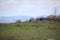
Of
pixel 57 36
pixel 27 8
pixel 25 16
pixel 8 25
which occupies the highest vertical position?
pixel 27 8

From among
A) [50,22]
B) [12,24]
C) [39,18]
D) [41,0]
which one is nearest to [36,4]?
[41,0]

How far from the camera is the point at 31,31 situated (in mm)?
1711

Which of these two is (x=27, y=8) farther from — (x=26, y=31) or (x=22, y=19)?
(x=26, y=31)

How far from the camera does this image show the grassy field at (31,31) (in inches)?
66.1

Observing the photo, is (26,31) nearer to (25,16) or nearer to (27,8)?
(25,16)

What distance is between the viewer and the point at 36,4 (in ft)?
5.80

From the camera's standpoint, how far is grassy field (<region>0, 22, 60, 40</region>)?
1680 mm

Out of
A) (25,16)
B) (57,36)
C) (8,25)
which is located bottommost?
(57,36)

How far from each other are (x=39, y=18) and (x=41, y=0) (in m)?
0.27

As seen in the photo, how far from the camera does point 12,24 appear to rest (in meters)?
1.70

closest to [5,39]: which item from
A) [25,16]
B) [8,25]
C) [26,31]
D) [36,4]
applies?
[8,25]

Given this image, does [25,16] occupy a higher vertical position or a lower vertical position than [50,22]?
higher

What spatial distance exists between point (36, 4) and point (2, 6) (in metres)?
0.49

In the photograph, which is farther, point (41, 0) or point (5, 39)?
point (41, 0)
